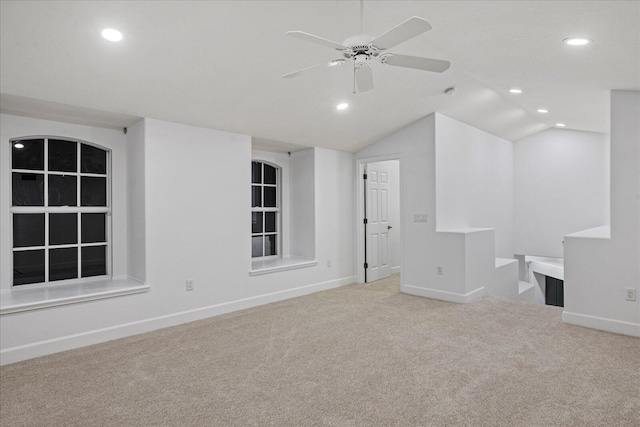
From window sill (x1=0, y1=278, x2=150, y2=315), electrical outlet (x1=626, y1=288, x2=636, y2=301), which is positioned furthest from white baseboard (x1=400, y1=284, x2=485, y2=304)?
window sill (x1=0, y1=278, x2=150, y2=315)

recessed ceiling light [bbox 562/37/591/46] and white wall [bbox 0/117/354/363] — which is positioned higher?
recessed ceiling light [bbox 562/37/591/46]

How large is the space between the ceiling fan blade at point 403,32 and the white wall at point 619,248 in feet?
10.5

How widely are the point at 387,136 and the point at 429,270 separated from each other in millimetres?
2171

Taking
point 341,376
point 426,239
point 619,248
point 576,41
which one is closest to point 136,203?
point 341,376

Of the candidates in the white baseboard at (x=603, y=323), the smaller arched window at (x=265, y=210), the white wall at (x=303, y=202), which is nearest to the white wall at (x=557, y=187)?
the white baseboard at (x=603, y=323)

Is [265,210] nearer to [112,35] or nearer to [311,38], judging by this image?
[112,35]

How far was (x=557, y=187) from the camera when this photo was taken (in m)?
6.77

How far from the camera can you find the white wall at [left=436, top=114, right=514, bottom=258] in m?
5.15

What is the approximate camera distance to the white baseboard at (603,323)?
11.7ft

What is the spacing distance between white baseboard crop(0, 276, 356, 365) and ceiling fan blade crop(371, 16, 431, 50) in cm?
356

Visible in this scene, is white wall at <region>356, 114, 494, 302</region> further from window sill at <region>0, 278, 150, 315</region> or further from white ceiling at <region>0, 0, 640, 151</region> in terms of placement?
window sill at <region>0, 278, 150, 315</region>

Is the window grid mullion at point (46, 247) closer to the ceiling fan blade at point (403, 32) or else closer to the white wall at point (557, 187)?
the ceiling fan blade at point (403, 32)

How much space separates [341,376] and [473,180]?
4.37m

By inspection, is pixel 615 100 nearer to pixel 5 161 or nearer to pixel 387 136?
pixel 387 136
